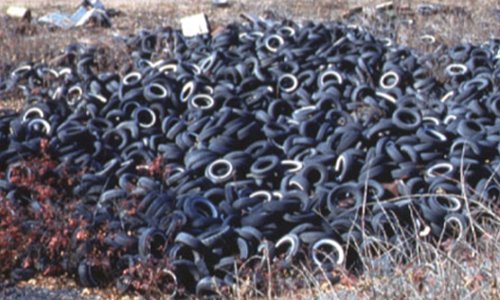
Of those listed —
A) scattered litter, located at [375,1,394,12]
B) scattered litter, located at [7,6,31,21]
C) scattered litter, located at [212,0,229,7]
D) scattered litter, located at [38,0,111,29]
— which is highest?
scattered litter, located at [7,6,31,21]

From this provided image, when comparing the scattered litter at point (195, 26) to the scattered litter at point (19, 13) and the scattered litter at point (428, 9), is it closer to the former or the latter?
the scattered litter at point (19, 13)

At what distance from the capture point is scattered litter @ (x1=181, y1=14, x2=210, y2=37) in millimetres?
16188

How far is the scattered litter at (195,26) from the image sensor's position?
53.1 ft

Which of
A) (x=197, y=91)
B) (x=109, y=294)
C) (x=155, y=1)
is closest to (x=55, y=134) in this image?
(x=197, y=91)

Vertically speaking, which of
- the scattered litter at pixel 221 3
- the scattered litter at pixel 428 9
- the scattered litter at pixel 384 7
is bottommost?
the scattered litter at pixel 428 9

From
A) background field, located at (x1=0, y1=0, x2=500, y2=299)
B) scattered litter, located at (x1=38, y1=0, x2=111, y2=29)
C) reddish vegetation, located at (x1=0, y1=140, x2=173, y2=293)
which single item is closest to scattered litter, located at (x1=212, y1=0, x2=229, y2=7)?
background field, located at (x1=0, y1=0, x2=500, y2=299)

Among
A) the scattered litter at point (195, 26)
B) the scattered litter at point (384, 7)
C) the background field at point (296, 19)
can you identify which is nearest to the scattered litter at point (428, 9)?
the background field at point (296, 19)

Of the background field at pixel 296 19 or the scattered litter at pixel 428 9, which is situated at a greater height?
the background field at pixel 296 19

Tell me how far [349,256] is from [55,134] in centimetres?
397

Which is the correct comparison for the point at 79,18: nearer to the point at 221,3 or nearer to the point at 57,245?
the point at 221,3

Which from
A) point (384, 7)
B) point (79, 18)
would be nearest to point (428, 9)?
point (384, 7)

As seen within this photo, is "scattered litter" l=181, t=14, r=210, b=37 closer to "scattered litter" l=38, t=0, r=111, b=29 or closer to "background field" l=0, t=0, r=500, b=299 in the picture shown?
"background field" l=0, t=0, r=500, b=299

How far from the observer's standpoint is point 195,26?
1634 centimetres

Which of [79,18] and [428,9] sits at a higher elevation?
[79,18]
